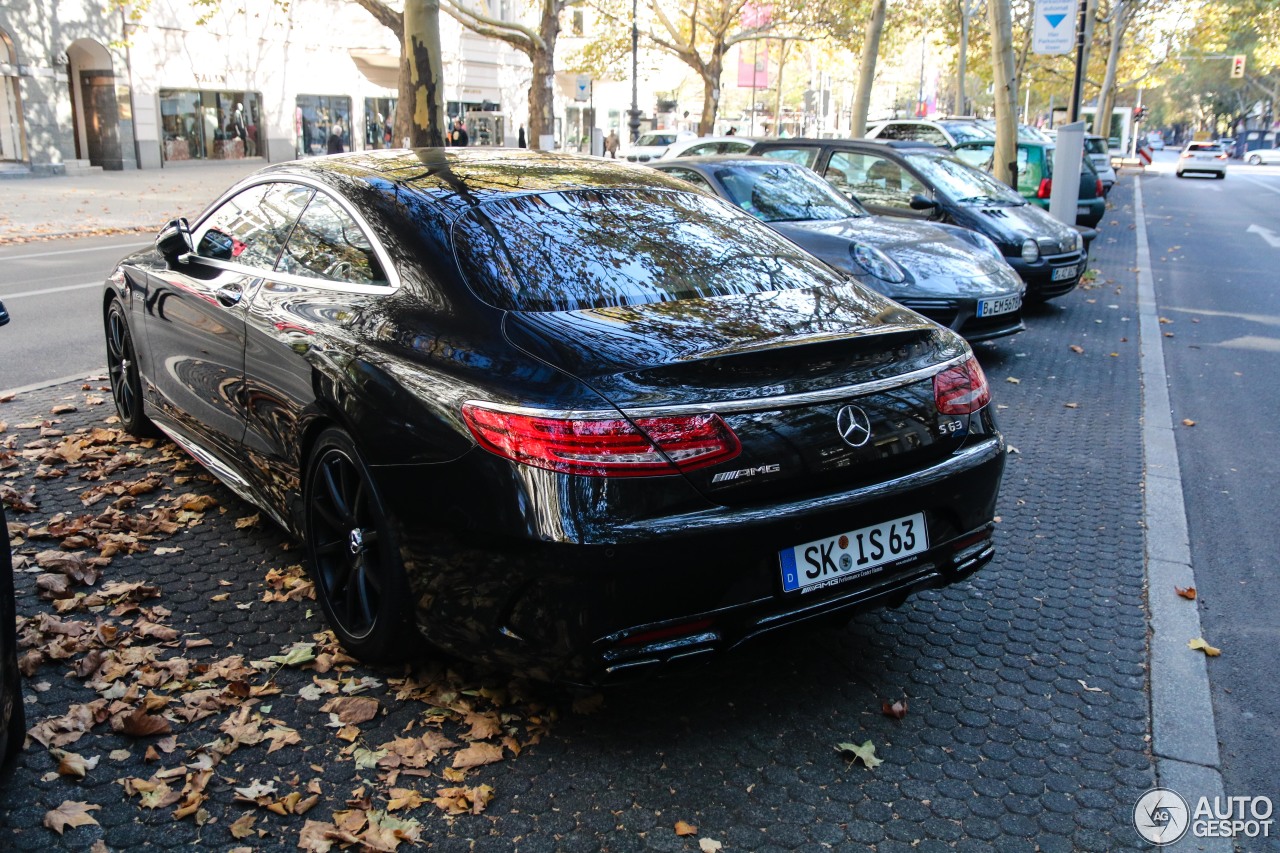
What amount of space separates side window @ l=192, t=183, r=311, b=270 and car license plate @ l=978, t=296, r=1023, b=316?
5.46 meters

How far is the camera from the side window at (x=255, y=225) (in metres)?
4.36

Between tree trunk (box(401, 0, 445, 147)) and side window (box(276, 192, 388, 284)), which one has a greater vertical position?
tree trunk (box(401, 0, 445, 147))

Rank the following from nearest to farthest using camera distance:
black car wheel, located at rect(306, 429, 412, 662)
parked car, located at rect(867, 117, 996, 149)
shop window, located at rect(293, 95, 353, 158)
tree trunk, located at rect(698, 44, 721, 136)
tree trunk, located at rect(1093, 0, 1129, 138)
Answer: black car wheel, located at rect(306, 429, 412, 662) → parked car, located at rect(867, 117, 996, 149) → tree trunk, located at rect(698, 44, 721, 136) → shop window, located at rect(293, 95, 353, 158) → tree trunk, located at rect(1093, 0, 1129, 138)

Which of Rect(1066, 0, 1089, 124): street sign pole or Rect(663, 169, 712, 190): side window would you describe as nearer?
Rect(663, 169, 712, 190): side window

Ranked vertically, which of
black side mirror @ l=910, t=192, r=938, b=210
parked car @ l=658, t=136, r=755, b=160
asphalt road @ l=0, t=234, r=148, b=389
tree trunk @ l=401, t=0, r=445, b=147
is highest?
tree trunk @ l=401, t=0, r=445, b=147

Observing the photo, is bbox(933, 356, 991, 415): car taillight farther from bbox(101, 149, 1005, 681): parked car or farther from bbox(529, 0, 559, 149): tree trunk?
bbox(529, 0, 559, 149): tree trunk

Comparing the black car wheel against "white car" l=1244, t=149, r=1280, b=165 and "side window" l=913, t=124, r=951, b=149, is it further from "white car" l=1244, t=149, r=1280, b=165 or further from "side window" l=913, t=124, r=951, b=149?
"white car" l=1244, t=149, r=1280, b=165

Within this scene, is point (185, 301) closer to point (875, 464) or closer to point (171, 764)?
point (171, 764)

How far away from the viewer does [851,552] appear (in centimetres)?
321

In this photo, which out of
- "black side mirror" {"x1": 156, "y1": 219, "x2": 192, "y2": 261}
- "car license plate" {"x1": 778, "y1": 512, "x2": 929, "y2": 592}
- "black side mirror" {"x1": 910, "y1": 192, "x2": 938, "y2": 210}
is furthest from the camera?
"black side mirror" {"x1": 910, "y1": 192, "x2": 938, "y2": 210}

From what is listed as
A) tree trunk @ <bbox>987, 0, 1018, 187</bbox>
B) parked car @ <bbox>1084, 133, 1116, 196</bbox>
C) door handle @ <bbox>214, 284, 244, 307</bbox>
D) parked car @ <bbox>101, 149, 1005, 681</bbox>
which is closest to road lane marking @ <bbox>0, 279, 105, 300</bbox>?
door handle @ <bbox>214, 284, 244, 307</bbox>

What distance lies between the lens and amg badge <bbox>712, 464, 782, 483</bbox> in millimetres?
2943

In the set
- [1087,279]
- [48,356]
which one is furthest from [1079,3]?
[48,356]

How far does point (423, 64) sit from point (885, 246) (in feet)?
25.6
